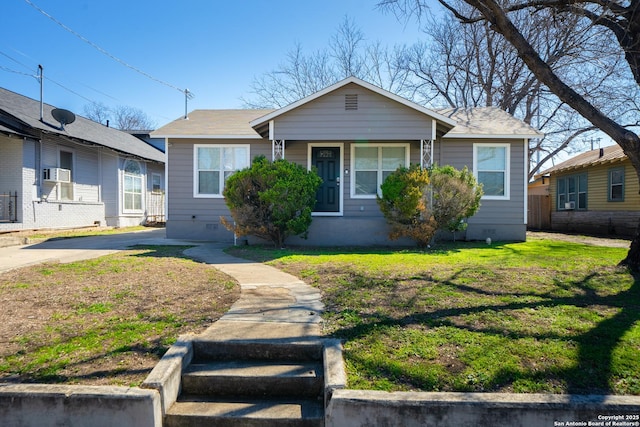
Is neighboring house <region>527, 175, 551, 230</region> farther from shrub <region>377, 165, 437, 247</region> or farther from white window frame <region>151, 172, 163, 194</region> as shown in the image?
white window frame <region>151, 172, 163, 194</region>

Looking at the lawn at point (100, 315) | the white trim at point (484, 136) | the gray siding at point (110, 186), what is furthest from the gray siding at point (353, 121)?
the gray siding at point (110, 186)

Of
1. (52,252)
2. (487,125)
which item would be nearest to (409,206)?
(487,125)

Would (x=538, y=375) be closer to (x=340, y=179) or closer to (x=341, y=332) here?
(x=341, y=332)

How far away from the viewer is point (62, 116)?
14539mm

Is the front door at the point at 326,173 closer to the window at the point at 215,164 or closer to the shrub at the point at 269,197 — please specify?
the shrub at the point at 269,197

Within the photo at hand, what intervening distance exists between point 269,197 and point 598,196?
49.9 ft

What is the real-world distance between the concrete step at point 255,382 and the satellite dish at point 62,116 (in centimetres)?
1532

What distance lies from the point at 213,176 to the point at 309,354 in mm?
9396

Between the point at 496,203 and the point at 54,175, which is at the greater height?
the point at 54,175

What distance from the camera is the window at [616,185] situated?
14859mm

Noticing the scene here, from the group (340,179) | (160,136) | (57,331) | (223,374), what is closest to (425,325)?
(223,374)

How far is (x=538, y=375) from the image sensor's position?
2828 millimetres

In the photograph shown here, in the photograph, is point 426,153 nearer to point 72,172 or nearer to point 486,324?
point 486,324

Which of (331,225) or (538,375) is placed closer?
(538,375)
